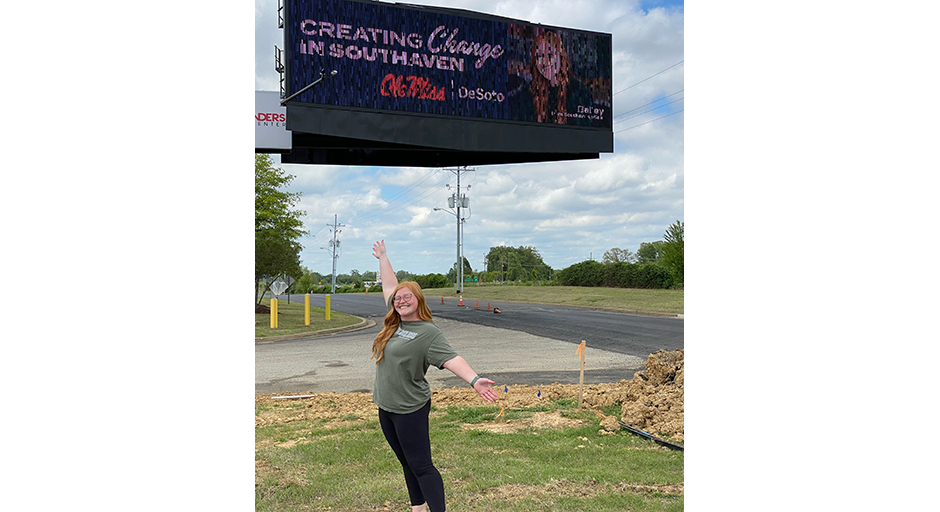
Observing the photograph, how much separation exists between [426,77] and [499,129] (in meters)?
1.65

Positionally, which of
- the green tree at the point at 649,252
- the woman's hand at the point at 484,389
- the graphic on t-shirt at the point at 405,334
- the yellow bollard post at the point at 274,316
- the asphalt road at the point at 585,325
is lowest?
the asphalt road at the point at 585,325

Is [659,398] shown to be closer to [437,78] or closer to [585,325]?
[437,78]

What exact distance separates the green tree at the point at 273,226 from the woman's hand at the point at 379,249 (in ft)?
51.0

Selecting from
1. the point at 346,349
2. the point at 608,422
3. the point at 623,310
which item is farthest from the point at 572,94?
the point at 623,310

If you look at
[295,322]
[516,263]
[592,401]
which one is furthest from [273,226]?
[592,401]

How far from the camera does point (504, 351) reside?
1146 cm

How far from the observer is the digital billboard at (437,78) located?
9992 mm

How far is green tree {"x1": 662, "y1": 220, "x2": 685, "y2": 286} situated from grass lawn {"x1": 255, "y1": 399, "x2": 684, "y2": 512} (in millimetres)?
20669

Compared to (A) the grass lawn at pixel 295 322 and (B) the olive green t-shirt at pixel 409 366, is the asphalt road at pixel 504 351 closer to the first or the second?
(A) the grass lawn at pixel 295 322

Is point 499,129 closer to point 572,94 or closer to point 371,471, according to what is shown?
point 572,94

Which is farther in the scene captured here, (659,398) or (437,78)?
(437,78)

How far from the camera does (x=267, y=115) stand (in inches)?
550

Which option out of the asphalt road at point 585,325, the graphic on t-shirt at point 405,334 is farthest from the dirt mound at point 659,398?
the asphalt road at point 585,325

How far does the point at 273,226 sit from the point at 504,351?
10.6 meters
